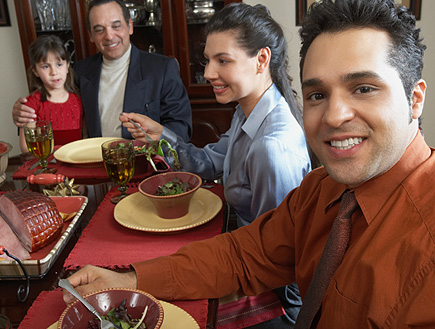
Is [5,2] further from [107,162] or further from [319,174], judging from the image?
[319,174]

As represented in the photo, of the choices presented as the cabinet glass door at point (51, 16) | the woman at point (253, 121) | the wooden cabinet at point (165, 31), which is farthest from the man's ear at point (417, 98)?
the cabinet glass door at point (51, 16)

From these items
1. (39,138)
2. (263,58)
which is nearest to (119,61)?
(39,138)

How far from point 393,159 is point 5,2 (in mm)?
3636

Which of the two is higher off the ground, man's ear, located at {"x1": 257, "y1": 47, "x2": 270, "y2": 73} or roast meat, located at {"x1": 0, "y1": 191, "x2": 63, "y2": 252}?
man's ear, located at {"x1": 257, "y1": 47, "x2": 270, "y2": 73}

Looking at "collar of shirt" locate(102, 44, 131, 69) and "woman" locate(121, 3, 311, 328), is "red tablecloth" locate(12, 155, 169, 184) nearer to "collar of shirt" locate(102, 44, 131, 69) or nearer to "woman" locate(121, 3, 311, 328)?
"woman" locate(121, 3, 311, 328)

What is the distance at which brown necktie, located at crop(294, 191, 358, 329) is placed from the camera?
859 mm

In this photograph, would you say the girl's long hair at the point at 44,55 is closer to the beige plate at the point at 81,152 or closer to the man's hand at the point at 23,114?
the man's hand at the point at 23,114

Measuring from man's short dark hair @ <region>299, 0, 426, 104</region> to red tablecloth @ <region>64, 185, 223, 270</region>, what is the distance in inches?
25.1

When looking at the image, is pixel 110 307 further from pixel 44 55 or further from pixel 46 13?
pixel 46 13

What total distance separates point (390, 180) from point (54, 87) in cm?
231

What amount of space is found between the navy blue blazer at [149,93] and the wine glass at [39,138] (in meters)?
1.00

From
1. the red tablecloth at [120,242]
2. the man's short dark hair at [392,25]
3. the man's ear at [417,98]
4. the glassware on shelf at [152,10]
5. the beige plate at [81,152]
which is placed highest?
the glassware on shelf at [152,10]

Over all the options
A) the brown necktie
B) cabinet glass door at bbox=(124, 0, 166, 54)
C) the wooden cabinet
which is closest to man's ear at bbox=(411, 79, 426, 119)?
the brown necktie

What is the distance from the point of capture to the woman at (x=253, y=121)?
54.6 inches
